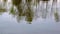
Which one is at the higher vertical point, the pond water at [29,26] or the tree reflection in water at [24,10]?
the tree reflection in water at [24,10]

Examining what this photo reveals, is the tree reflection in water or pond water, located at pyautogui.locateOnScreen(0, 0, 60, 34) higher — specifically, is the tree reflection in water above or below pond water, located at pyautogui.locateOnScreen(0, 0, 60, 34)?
above

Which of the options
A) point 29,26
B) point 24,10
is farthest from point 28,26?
point 24,10

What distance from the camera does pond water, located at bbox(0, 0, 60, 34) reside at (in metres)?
1.65

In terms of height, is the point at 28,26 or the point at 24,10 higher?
the point at 24,10

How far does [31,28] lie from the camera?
167cm

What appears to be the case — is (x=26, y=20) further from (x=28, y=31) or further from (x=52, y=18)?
(x=52, y=18)

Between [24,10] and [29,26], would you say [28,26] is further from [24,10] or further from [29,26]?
[24,10]

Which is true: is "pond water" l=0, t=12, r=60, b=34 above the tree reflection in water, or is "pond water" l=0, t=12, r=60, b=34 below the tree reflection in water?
below

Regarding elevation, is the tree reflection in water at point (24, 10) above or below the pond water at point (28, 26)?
above

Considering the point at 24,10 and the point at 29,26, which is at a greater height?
the point at 24,10

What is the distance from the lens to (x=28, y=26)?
5.48ft

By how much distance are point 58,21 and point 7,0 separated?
68cm

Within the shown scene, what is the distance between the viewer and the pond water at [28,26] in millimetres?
1646

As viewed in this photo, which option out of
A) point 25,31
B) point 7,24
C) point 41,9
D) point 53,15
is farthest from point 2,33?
point 53,15
